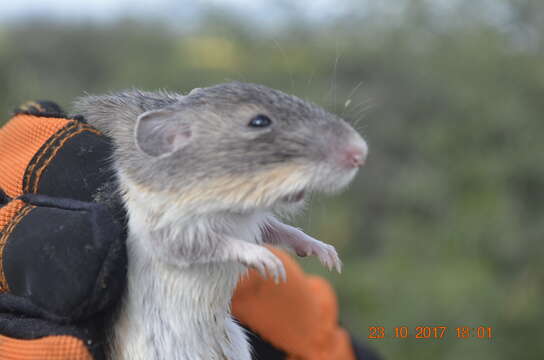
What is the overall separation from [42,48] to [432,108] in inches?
371

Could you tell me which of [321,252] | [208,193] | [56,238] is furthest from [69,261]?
[321,252]

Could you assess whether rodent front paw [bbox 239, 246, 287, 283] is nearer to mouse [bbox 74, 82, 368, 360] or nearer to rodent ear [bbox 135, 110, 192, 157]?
mouse [bbox 74, 82, 368, 360]

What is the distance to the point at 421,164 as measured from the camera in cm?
804

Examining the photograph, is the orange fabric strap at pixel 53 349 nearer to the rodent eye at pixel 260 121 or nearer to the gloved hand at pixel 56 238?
the gloved hand at pixel 56 238

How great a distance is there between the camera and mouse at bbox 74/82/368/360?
68.8 inches

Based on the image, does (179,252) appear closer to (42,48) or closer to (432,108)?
(432,108)

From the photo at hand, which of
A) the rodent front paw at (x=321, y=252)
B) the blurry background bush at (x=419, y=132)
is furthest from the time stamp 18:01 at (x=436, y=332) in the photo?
the rodent front paw at (x=321, y=252)

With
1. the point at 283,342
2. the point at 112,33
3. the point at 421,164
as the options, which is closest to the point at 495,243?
the point at 421,164

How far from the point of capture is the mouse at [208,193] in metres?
1.75

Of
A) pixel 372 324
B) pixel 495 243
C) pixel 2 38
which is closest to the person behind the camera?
pixel 372 324

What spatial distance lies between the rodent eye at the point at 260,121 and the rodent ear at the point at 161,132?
0.22 metres

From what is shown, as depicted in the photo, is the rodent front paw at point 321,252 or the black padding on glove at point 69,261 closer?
the black padding on glove at point 69,261

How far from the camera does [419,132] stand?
853cm

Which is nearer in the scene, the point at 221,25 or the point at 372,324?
the point at 372,324
